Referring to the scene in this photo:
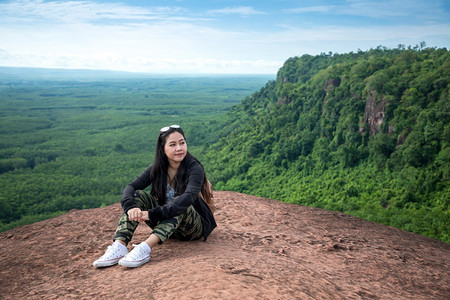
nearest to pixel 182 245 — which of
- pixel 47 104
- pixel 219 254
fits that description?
pixel 219 254

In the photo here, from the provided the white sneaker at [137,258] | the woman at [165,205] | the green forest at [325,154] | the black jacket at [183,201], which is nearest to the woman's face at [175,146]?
the woman at [165,205]

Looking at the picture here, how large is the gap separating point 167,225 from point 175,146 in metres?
0.99

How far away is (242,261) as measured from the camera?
4188mm

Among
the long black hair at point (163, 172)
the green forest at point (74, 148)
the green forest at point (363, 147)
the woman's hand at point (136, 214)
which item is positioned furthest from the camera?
the green forest at point (74, 148)

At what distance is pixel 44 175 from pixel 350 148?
35173 mm

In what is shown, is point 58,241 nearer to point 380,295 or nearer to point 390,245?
point 380,295

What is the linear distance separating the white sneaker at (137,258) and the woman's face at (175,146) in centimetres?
117

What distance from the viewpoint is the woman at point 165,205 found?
14.3ft

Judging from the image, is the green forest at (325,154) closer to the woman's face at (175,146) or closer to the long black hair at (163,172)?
the long black hair at (163,172)

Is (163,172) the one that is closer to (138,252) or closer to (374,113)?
(138,252)

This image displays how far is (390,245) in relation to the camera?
6535 millimetres

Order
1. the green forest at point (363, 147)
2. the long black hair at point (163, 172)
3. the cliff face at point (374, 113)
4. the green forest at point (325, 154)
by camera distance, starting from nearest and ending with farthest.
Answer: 1. the long black hair at point (163, 172)
2. the green forest at point (363, 147)
3. the green forest at point (325, 154)
4. the cliff face at point (374, 113)

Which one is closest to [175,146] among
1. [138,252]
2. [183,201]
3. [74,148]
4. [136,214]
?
[183,201]

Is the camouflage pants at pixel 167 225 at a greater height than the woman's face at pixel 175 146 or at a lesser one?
lesser
